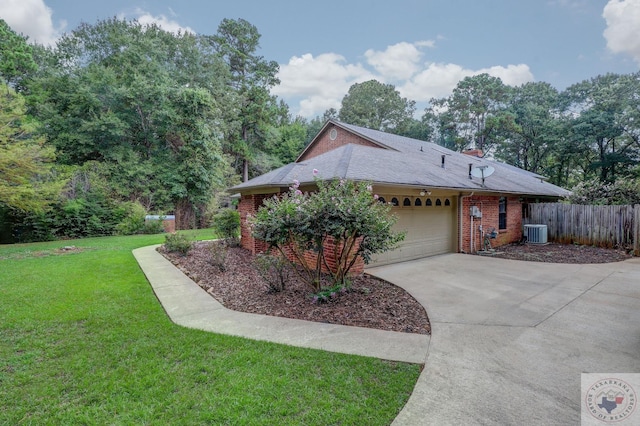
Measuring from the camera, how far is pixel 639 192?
11.8 meters

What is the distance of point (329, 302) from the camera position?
5180mm

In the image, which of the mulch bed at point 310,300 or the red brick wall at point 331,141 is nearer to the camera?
the mulch bed at point 310,300

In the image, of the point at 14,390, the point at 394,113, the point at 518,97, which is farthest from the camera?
the point at 394,113

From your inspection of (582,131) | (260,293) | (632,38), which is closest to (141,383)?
(260,293)

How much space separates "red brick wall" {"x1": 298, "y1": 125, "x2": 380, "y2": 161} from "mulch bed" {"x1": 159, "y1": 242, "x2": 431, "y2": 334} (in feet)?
32.4

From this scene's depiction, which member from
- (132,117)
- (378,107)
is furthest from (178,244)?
(378,107)

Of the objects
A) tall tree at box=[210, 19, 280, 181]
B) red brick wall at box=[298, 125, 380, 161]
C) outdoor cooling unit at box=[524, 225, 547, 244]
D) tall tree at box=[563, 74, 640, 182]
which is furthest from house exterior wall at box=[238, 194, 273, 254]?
tall tree at box=[563, 74, 640, 182]

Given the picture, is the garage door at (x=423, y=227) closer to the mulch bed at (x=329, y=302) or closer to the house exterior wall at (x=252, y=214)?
the mulch bed at (x=329, y=302)

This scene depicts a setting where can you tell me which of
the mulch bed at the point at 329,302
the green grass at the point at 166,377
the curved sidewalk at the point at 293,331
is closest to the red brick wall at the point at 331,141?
the mulch bed at the point at 329,302

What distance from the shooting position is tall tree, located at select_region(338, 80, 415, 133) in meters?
37.2

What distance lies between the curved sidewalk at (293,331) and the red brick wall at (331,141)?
11.5m

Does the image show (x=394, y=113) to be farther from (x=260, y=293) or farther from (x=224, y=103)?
(x=260, y=293)

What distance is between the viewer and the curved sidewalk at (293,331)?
3.55 metres

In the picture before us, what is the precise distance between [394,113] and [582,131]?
19612 millimetres
